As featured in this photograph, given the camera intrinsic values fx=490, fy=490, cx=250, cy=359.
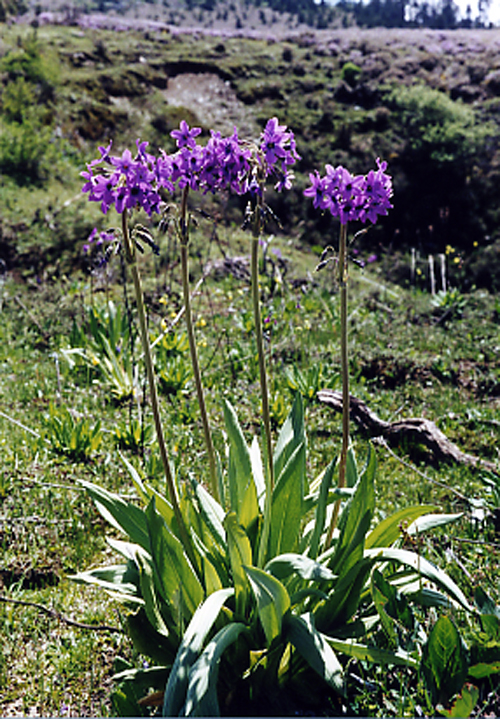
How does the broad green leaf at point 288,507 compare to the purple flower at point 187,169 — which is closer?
the purple flower at point 187,169

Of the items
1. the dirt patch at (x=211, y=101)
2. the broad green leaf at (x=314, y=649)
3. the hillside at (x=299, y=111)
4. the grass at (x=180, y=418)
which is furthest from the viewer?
the dirt patch at (x=211, y=101)

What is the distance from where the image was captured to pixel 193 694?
136cm

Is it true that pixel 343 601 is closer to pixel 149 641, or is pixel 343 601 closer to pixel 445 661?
pixel 445 661

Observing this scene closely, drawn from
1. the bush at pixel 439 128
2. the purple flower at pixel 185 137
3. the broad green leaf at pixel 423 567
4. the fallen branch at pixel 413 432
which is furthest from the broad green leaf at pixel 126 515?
the bush at pixel 439 128

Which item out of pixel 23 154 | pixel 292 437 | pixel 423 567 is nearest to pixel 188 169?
pixel 292 437

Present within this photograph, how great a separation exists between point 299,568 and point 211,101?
18528 millimetres

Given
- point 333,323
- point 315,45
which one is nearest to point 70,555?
point 333,323

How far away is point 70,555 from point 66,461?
0.88m

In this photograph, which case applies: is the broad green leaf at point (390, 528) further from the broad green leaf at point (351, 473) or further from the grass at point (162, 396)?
the grass at point (162, 396)

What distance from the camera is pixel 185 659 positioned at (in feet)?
4.73

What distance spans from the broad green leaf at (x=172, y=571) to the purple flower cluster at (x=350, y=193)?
1.13 meters

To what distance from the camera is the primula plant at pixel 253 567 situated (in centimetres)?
148

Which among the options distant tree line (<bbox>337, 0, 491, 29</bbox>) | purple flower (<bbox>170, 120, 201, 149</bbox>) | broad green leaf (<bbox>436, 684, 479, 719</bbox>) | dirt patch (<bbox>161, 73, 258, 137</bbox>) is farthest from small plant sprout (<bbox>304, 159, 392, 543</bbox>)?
distant tree line (<bbox>337, 0, 491, 29</bbox>)

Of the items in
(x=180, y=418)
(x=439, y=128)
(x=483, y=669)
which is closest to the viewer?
(x=483, y=669)
